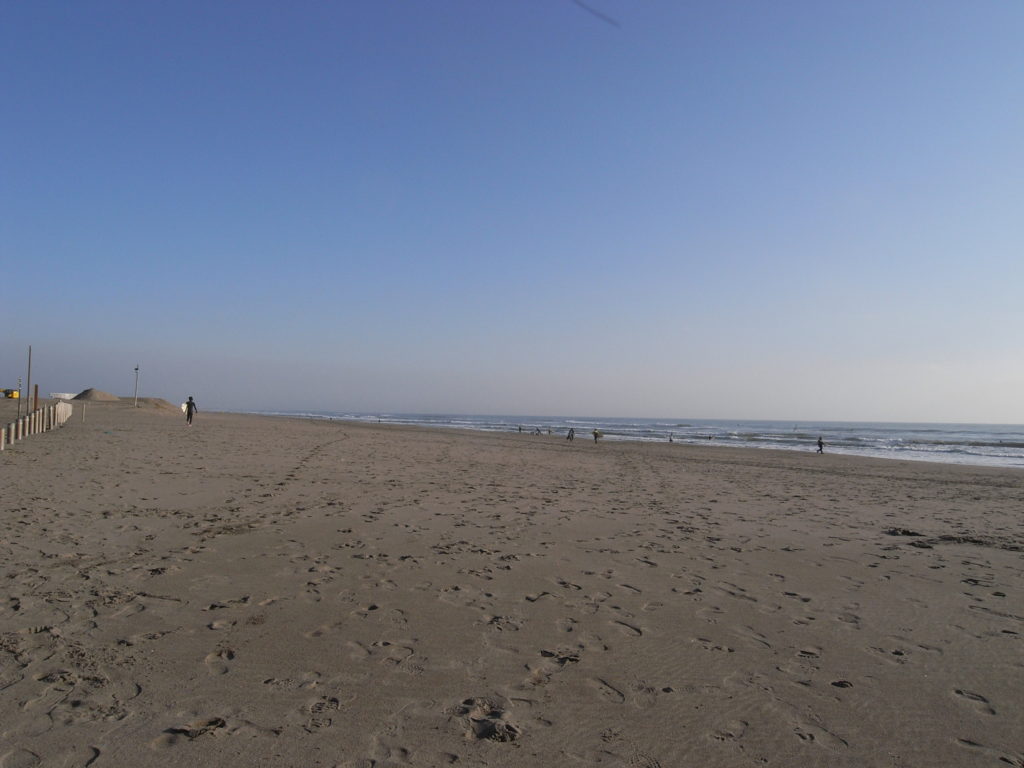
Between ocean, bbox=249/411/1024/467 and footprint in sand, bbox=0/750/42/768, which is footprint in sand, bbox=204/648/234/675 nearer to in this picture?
footprint in sand, bbox=0/750/42/768

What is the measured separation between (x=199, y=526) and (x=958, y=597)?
9253 mm

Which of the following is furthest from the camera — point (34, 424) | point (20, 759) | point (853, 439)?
point (853, 439)

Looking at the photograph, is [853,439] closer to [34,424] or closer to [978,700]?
[978,700]

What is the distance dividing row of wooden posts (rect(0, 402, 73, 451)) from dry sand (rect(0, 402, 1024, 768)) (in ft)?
33.5

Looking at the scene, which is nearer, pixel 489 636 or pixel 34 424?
pixel 489 636

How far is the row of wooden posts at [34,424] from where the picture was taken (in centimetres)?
1770

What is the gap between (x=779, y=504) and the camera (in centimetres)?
1278

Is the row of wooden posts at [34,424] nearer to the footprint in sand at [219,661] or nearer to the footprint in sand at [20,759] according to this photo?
the footprint in sand at [219,661]

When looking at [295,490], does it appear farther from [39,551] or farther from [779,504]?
[779,504]

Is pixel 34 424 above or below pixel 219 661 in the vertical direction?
above

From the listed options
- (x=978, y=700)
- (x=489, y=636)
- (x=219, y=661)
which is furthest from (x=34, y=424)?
(x=978, y=700)

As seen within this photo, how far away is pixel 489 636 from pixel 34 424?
24200 mm

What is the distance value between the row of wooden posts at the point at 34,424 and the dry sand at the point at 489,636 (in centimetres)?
1020

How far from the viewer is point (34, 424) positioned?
21.7m
